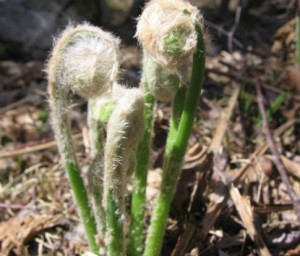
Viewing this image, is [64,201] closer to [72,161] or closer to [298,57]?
[72,161]

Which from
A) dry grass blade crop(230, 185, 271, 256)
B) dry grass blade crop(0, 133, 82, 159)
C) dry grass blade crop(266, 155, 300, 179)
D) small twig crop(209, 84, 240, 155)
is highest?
dry grass blade crop(0, 133, 82, 159)

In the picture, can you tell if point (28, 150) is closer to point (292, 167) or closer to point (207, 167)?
point (207, 167)

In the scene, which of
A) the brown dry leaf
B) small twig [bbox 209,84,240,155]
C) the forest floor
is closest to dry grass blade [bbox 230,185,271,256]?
the forest floor

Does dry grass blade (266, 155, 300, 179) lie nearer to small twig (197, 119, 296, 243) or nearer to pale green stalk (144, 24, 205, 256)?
small twig (197, 119, 296, 243)

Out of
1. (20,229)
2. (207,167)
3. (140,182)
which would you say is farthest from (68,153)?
(207,167)

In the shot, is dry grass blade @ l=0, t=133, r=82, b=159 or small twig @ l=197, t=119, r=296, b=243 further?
dry grass blade @ l=0, t=133, r=82, b=159

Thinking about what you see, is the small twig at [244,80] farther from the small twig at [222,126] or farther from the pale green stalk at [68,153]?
the pale green stalk at [68,153]

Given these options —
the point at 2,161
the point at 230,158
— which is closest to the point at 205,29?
the point at 230,158

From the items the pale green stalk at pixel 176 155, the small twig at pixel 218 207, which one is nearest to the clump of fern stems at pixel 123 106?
the pale green stalk at pixel 176 155

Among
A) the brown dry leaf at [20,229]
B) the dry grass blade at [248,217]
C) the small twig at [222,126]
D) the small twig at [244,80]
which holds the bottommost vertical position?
the dry grass blade at [248,217]
